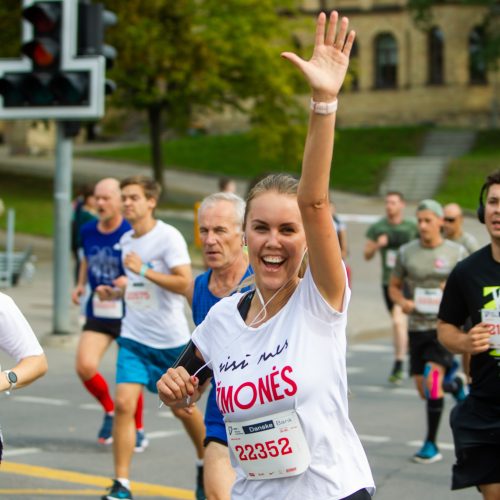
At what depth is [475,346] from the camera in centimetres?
602

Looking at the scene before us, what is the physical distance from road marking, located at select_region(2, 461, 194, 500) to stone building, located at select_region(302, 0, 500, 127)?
55.0 m

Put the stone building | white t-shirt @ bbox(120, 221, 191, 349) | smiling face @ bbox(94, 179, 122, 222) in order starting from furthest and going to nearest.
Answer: the stone building
smiling face @ bbox(94, 179, 122, 222)
white t-shirt @ bbox(120, 221, 191, 349)

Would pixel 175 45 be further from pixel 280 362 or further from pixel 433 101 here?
pixel 280 362

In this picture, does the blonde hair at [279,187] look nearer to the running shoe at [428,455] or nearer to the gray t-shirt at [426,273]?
the running shoe at [428,455]

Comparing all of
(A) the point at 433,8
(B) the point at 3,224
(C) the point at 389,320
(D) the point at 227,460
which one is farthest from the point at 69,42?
(A) the point at 433,8

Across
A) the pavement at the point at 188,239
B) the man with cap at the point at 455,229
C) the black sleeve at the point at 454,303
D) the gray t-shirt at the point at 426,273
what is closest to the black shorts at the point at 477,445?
the black sleeve at the point at 454,303

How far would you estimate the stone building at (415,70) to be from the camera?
6381 centimetres

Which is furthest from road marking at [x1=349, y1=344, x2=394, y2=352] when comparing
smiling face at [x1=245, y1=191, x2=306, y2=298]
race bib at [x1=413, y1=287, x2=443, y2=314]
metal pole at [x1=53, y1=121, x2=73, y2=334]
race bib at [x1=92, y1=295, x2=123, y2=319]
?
smiling face at [x1=245, y1=191, x2=306, y2=298]

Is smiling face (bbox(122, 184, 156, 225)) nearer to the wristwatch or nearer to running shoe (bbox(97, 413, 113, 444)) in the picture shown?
running shoe (bbox(97, 413, 113, 444))

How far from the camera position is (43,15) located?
14.1 metres

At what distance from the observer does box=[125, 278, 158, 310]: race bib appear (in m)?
9.20

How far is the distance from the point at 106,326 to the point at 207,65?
27644 mm

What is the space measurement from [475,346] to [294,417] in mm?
2081

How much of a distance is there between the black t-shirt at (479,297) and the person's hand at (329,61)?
2463 mm
